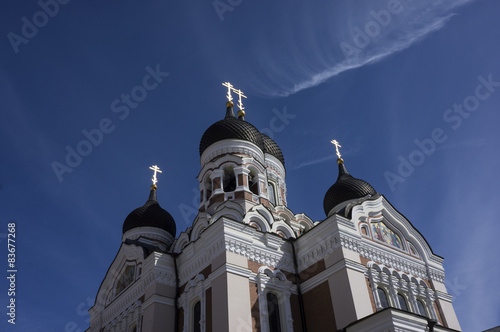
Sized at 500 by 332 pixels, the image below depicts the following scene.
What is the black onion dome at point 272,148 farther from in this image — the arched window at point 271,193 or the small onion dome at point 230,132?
the arched window at point 271,193

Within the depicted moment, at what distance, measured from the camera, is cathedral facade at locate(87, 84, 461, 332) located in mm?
10383

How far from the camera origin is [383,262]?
12.1 metres

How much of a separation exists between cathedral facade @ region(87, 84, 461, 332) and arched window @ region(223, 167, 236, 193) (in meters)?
0.04

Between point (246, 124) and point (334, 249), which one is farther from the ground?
point (246, 124)

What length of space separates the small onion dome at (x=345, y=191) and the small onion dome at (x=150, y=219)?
19.3ft

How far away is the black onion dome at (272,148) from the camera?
1822 cm

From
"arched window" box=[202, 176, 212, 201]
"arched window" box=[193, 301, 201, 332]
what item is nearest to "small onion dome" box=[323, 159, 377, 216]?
"arched window" box=[202, 176, 212, 201]

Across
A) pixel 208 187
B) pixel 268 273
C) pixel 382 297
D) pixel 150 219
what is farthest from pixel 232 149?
pixel 382 297

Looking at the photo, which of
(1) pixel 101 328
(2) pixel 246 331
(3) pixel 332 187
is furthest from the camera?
(3) pixel 332 187

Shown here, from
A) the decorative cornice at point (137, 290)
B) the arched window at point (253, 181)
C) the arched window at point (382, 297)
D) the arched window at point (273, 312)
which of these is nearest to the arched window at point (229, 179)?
the arched window at point (253, 181)

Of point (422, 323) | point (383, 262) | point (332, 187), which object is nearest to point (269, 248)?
point (383, 262)

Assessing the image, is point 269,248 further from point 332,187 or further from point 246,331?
point 332,187

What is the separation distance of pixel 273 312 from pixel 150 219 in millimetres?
7353

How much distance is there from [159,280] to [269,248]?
3.10 m
